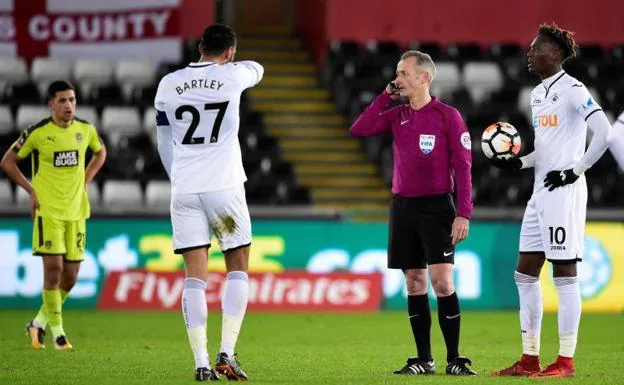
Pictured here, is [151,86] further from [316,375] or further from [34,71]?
[316,375]

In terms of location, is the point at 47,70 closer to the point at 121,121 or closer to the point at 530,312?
the point at 121,121

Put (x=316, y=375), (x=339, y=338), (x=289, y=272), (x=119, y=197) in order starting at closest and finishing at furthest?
(x=316, y=375) → (x=339, y=338) → (x=289, y=272) → (x=119, y=197)

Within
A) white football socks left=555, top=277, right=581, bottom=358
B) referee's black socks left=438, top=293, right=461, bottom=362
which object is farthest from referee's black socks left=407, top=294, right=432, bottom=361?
white football socks left=555, top=277, right=581, bottom=358

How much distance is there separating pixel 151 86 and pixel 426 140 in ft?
43.3

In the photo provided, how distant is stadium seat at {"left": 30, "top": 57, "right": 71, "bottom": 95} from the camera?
22125 mm

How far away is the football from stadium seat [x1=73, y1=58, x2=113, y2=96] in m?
13.6

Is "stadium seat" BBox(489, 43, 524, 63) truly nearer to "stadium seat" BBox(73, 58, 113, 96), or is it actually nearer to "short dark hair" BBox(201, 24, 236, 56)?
"stadium seat" BBox(73, 58, 113, 96)

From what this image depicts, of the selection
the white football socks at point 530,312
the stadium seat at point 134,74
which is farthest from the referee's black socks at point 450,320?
the stadium seat at point 134,74

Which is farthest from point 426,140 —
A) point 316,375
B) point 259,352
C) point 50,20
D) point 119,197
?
point 50,20

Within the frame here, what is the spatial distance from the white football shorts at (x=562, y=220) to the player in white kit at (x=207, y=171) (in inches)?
82.3

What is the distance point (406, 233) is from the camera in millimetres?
9461

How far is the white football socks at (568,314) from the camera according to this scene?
909cm

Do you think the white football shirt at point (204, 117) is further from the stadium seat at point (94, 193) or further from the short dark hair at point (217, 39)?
the stadium seat at point (94, 193)

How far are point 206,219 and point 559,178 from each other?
243 cm
